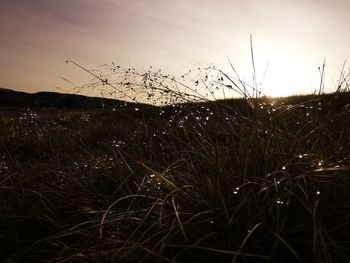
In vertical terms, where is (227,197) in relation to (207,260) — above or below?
above

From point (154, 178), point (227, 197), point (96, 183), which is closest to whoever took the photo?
point (227, 197)

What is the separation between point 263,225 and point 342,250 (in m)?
0.35

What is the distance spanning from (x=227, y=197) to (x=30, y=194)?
1.53m

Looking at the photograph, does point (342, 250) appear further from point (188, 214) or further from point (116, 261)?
point (116, 261)

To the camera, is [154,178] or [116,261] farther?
[154,178]

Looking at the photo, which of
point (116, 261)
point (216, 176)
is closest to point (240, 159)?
point (216, 176)

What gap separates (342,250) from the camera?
2234mm

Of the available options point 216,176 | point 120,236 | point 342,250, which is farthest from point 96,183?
point 342,250

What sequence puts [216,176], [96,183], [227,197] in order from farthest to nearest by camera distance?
[96,183] < [216,176] < [227,197]

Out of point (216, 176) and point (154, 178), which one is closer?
point (216, 176)

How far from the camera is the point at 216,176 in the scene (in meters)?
2.71

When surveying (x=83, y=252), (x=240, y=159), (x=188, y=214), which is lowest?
(x=83, y=252)

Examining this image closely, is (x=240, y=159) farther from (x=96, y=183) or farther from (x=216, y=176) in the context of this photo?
(x=96, y=183)

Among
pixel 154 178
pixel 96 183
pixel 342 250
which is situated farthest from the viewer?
pixel 96 183
